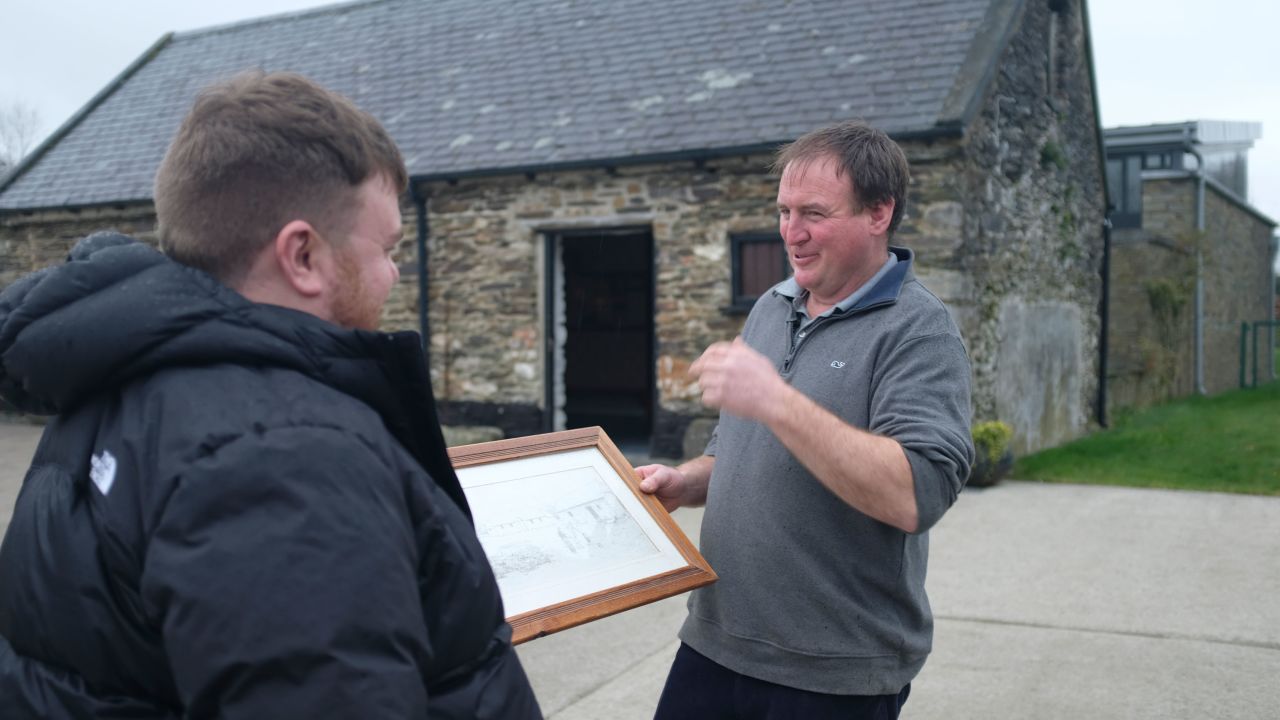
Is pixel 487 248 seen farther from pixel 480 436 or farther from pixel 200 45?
pixel 200 45

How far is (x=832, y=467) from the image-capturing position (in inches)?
74.7

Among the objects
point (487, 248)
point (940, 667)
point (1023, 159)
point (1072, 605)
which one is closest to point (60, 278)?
point (940, 667)

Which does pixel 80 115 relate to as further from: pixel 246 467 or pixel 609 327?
pixel 246 467

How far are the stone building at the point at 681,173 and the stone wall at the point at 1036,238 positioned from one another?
0.14 feet

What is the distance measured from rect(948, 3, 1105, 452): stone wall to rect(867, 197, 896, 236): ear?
6997mm

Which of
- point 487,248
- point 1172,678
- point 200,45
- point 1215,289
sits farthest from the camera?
point 1215,289

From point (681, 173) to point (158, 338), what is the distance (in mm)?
9070

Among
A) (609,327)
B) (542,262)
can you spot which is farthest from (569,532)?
(609,327)

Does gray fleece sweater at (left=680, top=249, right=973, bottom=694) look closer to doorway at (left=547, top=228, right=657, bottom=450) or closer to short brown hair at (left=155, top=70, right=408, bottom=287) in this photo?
short brown hair at (left=155, top=70, right=408, bottom=287)

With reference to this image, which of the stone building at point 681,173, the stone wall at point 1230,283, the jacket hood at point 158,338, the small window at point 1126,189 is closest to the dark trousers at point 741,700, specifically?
the jacket hood at point 158,338

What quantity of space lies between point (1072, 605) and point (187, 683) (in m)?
5.35

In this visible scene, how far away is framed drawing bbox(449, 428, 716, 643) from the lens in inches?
82.0

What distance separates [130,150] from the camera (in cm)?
1427

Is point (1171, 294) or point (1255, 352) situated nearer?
point (1171, 294)
